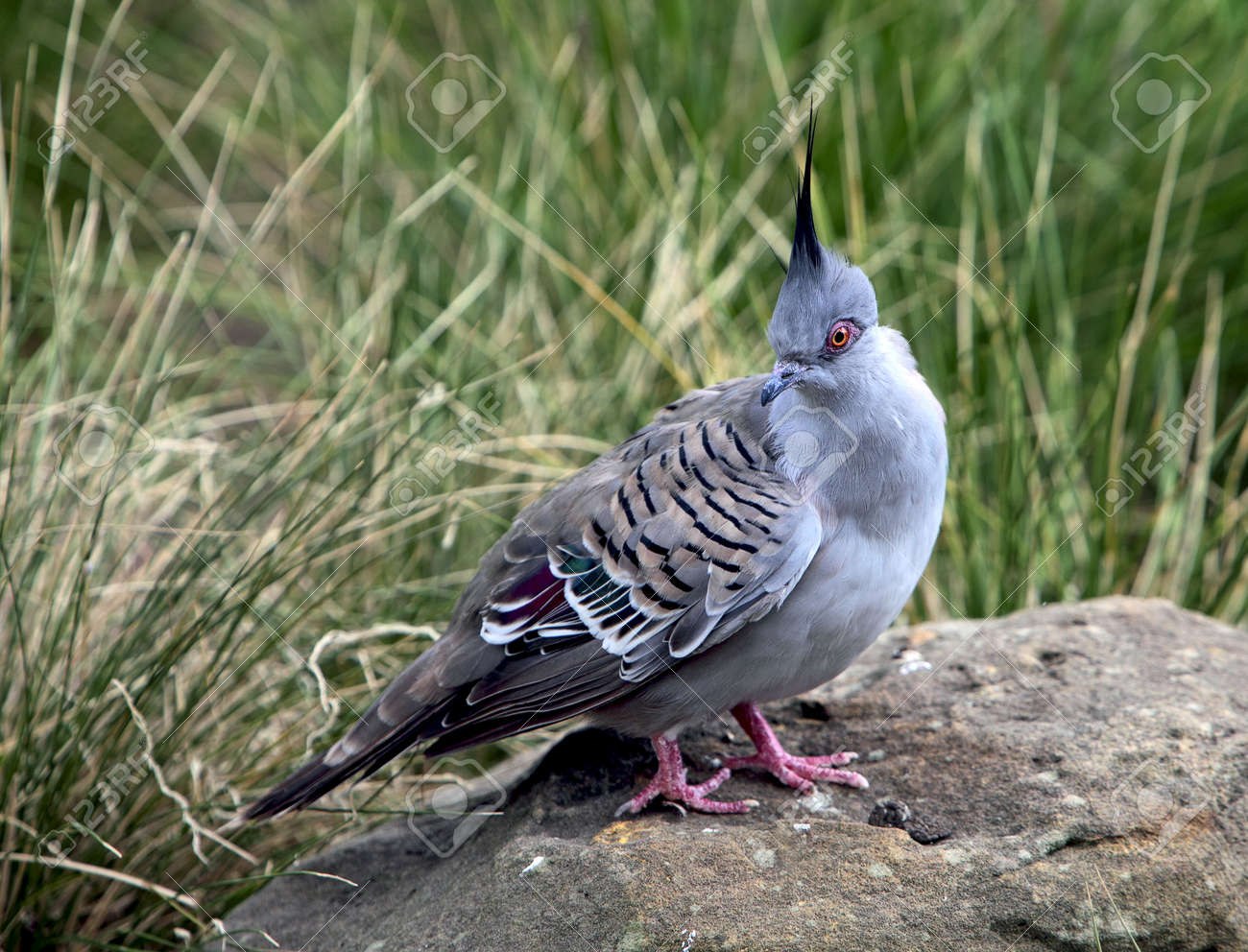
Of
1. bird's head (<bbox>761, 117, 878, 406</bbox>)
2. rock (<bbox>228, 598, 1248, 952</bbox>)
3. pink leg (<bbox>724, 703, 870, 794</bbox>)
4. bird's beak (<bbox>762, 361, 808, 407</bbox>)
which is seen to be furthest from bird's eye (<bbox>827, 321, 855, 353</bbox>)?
rock (<bbox>228, 598, 1248, 952</bbox>)

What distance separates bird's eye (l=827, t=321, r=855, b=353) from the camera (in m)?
3.54

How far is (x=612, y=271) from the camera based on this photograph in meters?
5.82

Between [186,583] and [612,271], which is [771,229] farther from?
[186,583]

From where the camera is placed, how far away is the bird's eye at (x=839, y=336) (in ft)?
11.6

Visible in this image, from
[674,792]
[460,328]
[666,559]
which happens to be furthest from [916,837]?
[460,328]

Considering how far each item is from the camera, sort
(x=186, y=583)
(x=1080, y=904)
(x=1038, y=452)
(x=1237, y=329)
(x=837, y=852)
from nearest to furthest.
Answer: (x=1080, y=904) < (x=837, y=852) < (x=186, y=583) < (x=1038, y=452) < (x=1237, y=329)

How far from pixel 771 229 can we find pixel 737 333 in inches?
23.7

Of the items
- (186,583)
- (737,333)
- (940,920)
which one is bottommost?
(940,920)

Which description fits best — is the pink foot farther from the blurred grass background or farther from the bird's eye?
the bird's eye

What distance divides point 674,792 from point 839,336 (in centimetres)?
128

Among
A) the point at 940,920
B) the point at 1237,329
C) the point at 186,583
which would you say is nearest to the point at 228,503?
the point at 186,583

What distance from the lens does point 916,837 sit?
339 centimetres

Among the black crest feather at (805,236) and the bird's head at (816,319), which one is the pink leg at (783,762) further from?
the black crest feather at (805,236)

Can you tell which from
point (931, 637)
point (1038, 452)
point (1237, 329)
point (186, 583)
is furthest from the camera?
point (1237, 329)
